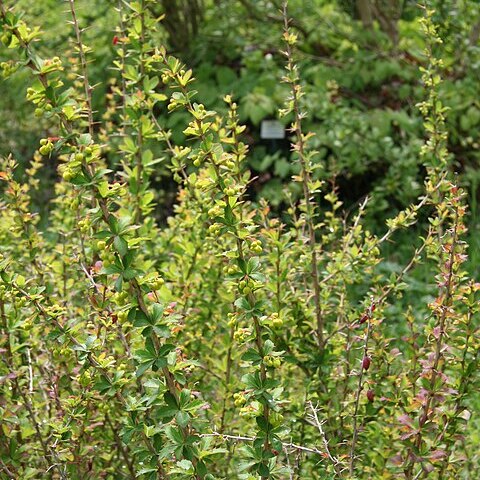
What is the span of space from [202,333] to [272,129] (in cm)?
368

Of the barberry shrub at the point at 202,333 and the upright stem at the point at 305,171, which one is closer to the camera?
the barberry shrub at the point at 202,333

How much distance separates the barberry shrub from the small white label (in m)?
3.13

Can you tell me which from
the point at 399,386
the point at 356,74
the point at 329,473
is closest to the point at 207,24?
the point at 356,74

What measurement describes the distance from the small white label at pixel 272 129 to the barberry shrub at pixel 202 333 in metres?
3.13

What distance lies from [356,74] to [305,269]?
13.2ft

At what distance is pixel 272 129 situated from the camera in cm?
636

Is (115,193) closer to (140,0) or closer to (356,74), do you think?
(140,0)

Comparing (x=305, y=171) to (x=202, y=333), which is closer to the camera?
(x=305, y=171)

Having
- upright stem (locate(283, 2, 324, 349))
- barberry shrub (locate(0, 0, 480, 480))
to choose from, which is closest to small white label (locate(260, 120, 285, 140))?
barberry shrub (locate(0, 0, 480, 480))

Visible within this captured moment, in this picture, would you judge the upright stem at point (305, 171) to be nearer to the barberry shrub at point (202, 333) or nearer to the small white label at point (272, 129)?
the barberry shrub at point (202, 333)

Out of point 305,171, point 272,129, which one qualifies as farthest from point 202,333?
point 272,129

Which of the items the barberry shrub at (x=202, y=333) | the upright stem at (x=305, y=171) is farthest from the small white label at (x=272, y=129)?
the upright stem at (x=305, y=171)

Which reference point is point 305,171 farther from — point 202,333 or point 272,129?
point 272,129

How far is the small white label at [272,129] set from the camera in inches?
249
